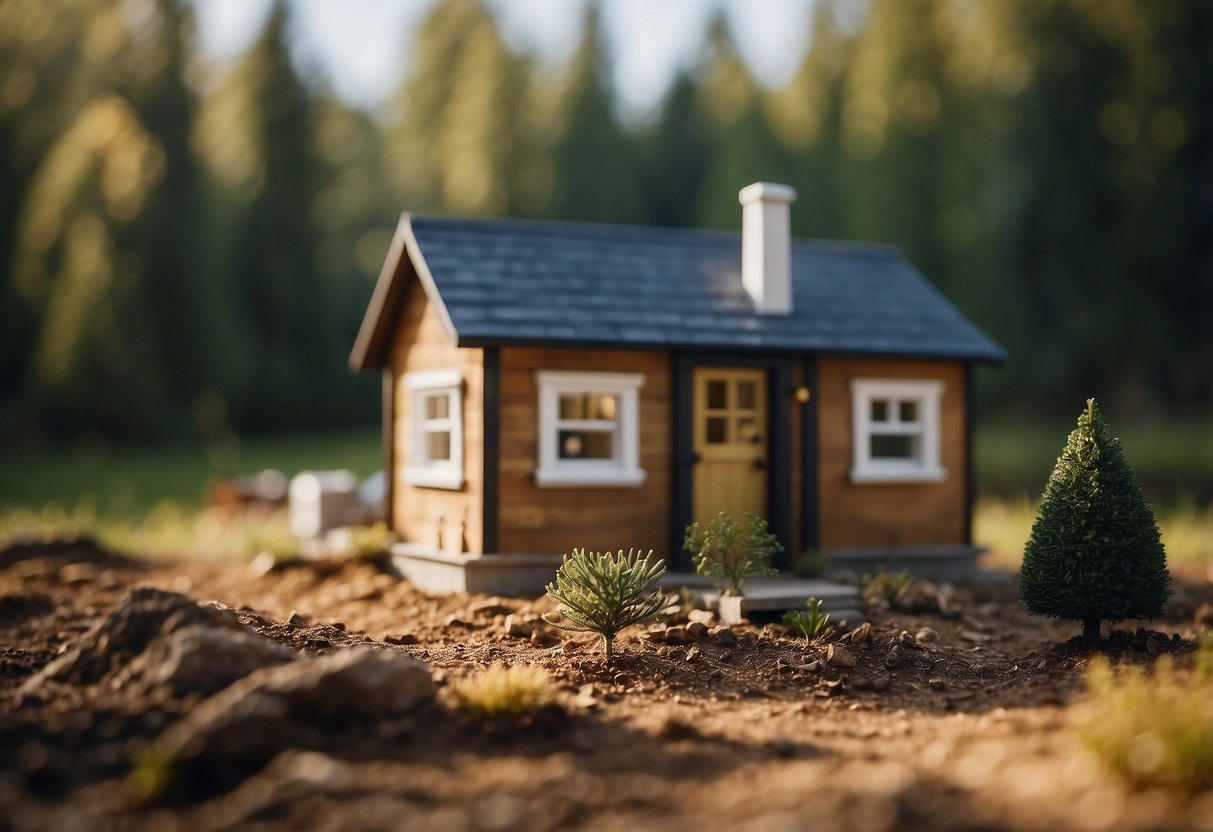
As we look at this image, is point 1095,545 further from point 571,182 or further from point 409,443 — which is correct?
point 571,182

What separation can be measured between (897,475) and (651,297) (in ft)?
11.2

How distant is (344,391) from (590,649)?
2661 cm

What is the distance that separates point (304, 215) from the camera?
1312 inches

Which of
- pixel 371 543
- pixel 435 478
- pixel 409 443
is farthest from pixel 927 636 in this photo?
pixel 371 543

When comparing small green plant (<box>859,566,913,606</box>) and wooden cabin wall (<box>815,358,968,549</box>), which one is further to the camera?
wooden cabin wall (<box>815,358,968,549</box>)

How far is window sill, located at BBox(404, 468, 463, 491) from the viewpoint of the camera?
1134cm

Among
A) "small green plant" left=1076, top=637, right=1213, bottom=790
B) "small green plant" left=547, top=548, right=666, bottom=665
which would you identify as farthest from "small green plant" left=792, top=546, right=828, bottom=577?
"small green plant" left=1076, top=637, right=1213, bottom=790

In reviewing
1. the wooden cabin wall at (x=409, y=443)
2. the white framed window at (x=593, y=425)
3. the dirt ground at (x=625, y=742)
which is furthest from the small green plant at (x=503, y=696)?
the white framed window at (x=593, y=425)

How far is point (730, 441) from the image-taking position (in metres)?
11.9

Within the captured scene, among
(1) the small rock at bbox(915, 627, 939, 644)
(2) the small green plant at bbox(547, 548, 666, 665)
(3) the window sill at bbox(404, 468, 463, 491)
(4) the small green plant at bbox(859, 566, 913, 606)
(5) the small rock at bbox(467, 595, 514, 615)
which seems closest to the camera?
(2) the small green plant at bbox(547, 548, 666, 665)

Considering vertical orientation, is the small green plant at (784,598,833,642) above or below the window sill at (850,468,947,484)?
below

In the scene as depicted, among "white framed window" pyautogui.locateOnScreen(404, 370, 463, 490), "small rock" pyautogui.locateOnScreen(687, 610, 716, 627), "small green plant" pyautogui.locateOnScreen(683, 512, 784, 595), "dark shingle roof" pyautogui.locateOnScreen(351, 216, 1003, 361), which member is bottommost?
"small rock" pyautogui.locateOnScreen(687, 610, 716, 627)

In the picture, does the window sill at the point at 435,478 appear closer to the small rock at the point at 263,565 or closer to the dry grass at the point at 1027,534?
the small rock at the point at 263,565

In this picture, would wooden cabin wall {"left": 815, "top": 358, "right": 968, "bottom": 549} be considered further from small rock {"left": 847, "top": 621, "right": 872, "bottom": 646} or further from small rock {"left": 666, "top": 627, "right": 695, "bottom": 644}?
small rock {"left": 666, "top": 627, "right": 695, "bottom": 644}
